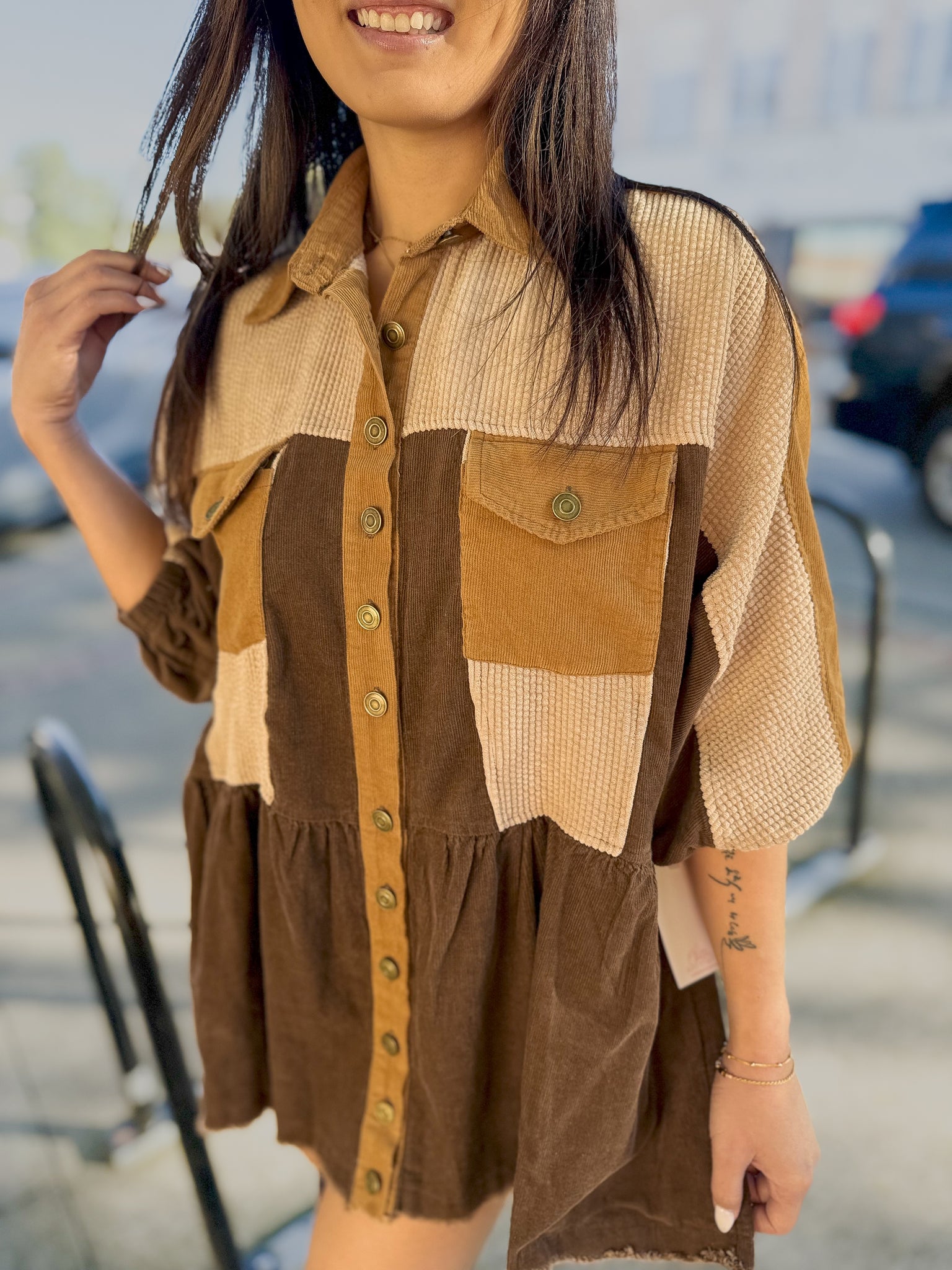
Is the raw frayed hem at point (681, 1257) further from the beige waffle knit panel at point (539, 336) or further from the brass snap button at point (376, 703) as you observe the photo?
the beige waffle knit panel at point (539, 336)

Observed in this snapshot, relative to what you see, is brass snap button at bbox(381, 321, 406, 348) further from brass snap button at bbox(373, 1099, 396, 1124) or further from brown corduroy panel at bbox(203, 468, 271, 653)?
brass snap button at bbox(373, 1099, 396, 1124)

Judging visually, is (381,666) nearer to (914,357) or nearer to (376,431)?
(376,431)

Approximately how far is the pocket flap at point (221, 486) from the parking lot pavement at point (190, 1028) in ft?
4.13

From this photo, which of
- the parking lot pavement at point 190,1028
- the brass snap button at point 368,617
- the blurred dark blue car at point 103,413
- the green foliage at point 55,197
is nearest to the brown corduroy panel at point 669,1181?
the brass snap button at point 368,617

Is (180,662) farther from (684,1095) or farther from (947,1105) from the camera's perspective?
(947,1105)

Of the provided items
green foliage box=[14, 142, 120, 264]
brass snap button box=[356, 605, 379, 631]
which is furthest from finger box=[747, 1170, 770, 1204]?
green foliage box=[14, 142, 120, 264]

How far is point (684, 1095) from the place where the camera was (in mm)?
930

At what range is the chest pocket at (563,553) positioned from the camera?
0.76 meters

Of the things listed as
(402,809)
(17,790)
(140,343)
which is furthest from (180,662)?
(140,343)

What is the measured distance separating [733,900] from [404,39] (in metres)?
0.69

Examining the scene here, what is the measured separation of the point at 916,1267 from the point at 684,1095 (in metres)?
0.97

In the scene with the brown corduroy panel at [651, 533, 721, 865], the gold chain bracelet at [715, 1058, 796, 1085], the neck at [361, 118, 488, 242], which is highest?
the neck at [361, 118, 488, 242]

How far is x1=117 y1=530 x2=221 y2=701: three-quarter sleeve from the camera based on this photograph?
3.41 feet

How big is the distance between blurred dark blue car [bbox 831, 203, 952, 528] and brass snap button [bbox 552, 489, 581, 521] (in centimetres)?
427
